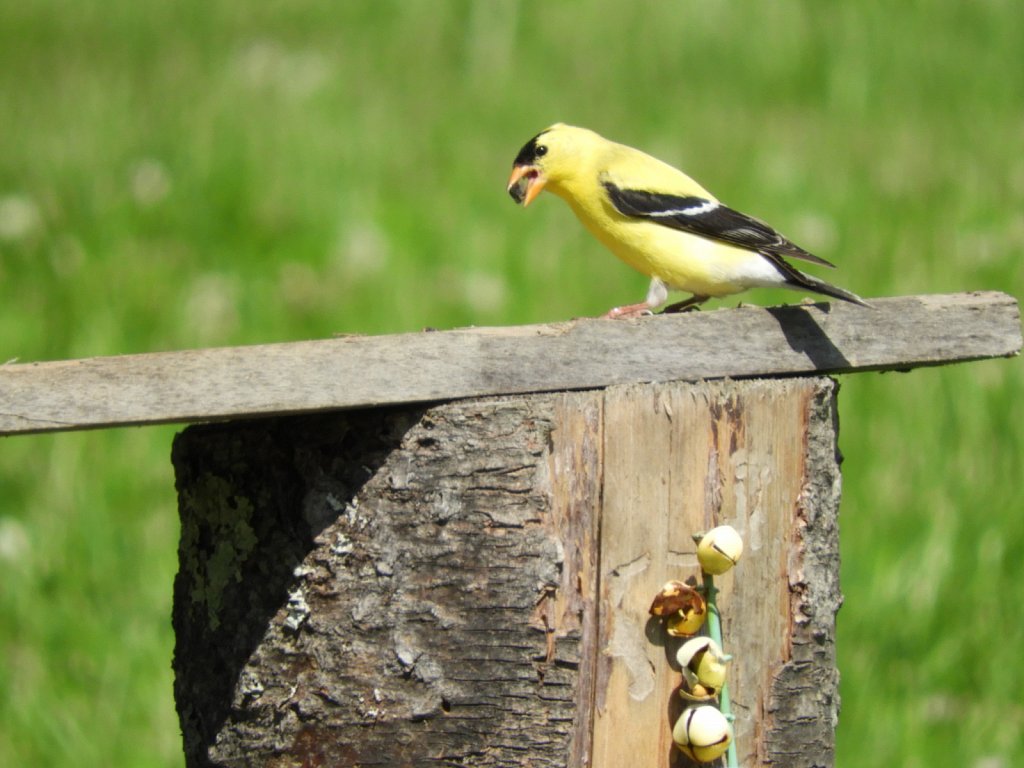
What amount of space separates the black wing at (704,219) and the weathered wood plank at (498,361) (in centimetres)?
52

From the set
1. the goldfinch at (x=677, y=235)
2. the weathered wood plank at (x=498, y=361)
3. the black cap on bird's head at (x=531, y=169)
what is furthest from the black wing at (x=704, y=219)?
the weathered wood plank at (x=498, y=361)

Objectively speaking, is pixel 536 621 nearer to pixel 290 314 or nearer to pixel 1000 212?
pixel 290 314

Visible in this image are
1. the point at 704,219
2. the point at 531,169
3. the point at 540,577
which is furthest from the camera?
the point at 531,169

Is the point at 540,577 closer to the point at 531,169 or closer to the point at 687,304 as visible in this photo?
Result: the point at 687,304

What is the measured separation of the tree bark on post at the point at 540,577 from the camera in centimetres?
198

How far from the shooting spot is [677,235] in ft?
8.93

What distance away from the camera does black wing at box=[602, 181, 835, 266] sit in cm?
269

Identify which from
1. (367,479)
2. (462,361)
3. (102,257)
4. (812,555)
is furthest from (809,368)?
(102,257)

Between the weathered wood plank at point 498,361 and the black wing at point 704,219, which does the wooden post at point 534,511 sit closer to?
the weathered wood plank at point 498,361

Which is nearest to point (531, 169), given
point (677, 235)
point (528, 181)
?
point (528, 181)

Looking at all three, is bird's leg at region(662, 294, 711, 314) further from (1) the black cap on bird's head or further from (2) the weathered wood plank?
(2) the weathered wood plank

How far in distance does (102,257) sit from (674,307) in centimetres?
309

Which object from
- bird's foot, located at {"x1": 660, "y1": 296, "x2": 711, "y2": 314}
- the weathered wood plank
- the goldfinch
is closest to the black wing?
the goldfinch

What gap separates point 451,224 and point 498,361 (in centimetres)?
351
